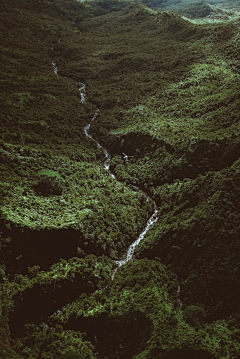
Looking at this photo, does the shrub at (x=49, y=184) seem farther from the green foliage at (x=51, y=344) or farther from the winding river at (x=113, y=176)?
the green foliage at (x=51, y=344)

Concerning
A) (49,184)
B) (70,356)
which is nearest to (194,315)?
(70,356)

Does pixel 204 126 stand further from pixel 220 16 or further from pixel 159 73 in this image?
Answer: pixel 220 16

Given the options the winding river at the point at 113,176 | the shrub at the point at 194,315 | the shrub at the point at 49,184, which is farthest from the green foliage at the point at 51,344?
the shrub at the point at 49,184

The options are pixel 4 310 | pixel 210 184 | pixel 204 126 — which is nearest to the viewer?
pixel 4 310

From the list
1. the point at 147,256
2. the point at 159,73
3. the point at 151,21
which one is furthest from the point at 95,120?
the point at 151,21

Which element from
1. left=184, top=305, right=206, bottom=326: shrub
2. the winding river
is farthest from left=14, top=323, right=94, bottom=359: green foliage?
left=184, top=305, right=206, bottom=326: shrub

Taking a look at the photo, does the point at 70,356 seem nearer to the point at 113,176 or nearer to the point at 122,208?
the point at 122,208

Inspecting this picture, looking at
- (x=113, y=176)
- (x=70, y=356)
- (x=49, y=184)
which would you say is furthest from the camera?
(x=113, y=176)

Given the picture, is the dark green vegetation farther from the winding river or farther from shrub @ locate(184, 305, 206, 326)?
the winding river

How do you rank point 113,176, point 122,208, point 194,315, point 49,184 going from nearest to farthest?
1. point 194,315
2. point 49,184
3. point 122,208
4. point 113,176
